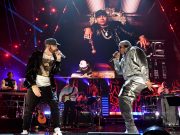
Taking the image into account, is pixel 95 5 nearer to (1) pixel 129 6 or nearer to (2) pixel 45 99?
(1) pixel 129 6

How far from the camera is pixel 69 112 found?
9.33 meters

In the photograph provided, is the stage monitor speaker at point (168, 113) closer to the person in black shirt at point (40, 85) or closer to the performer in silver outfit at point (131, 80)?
the performer in silver outfit at point (131, 80)

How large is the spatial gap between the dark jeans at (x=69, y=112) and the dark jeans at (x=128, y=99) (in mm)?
4606

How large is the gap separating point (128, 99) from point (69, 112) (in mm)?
4803

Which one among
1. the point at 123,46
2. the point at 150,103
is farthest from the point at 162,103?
the point at 123,46

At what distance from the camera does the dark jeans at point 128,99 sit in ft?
15.8

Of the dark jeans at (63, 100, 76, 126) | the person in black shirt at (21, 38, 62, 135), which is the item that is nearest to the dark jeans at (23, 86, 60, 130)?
the person in black shirt at (21, 38, 62, 135)

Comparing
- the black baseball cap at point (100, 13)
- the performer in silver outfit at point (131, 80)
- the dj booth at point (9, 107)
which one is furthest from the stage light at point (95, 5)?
the performer in silver outfit at point (131, 80)

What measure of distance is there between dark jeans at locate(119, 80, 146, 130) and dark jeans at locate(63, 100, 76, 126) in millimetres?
4606

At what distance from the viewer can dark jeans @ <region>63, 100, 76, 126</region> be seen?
9289 mm

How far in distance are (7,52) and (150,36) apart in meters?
6.83

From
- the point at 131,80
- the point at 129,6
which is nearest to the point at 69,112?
the point at 131,80

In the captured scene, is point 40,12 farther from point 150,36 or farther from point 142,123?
point 142,123

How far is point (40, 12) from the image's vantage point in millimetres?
12453
